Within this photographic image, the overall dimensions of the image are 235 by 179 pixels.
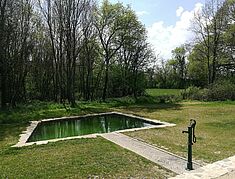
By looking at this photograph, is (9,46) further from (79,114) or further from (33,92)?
(33,92)

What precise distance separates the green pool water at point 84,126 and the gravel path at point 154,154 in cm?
297

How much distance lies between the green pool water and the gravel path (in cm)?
297

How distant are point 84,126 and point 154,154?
7.01 m

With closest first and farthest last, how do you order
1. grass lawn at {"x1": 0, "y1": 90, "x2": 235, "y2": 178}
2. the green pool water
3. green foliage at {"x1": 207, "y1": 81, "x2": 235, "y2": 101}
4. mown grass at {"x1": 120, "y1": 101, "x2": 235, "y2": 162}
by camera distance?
grass lawn at {"x1": 0, "y1": 90, "x2": 235, "y2": 178} < mown grass at {"x1": 120, "y1": 101, "x2": 235, "y2": 162} < the green pool water < green foliage at {"x1": 207, "y1": 81, "x2": 235, "y2": 101}

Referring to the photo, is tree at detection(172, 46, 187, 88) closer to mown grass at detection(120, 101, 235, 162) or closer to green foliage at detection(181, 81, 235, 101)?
green foliage at detection(181, 81, 235, 101)

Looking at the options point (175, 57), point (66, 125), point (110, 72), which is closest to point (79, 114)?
point (66, 125)

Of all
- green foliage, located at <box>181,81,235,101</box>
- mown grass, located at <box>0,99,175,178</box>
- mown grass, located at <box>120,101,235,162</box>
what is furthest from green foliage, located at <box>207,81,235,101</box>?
mown grass, located at <box>0,99,175,178</box>

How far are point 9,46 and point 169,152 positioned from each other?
15490 mm

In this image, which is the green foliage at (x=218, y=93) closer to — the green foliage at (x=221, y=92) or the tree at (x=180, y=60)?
the green foliage at (x=221, y=92)

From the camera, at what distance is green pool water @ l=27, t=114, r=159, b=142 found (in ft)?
38.9

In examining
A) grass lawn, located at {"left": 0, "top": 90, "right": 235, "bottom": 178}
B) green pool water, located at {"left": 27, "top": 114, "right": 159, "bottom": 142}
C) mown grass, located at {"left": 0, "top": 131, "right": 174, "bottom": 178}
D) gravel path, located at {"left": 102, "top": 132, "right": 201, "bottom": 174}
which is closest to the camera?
mown grass, located at {"left": 0, "top": 131, "right": 174, "bottom": 178}

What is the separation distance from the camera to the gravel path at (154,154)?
613 cm

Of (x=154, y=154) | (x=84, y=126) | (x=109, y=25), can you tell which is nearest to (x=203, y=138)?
(x=154, y=154)

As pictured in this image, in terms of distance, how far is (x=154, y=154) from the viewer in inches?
283
